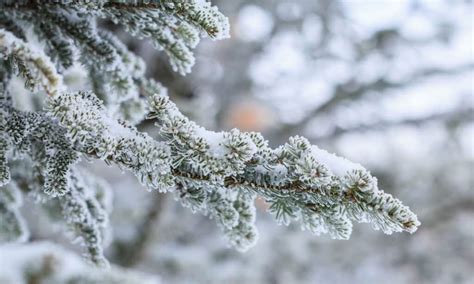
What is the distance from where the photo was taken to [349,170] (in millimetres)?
867

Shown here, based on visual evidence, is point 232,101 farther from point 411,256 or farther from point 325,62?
point 411,256

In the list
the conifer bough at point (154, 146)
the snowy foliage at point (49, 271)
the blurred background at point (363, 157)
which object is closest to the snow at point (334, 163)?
the conifer bough at point (154, 146)

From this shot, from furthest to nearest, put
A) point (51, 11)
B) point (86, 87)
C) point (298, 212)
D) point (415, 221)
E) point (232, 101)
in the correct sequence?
point (232, 101) → point (86, 87) → point (51, 11) → point (298, 212) → point (415, 221)

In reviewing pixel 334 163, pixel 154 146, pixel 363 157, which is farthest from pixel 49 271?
pixel 363 157

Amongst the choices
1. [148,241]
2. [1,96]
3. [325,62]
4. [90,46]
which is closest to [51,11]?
[90,46]

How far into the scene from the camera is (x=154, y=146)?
902mm

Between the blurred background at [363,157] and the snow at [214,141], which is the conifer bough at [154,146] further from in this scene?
the blurred background at [363,157]

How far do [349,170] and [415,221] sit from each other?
4.6 inches

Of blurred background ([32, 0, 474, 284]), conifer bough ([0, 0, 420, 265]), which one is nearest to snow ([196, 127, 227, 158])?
conifer bough ([0, 0, 420, 265])

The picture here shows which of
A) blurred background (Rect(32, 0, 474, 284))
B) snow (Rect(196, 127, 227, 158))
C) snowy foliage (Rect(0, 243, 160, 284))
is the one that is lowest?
snowy foliage (Rect(0, 243, 160, 284))

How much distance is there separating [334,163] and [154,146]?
0.28m

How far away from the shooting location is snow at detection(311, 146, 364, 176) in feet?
2.86

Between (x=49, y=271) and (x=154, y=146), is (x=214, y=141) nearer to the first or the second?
(x=154, y=146)

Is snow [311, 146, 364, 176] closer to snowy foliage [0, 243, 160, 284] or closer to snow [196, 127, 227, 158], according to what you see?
snow [196, 127, 227, 158]
